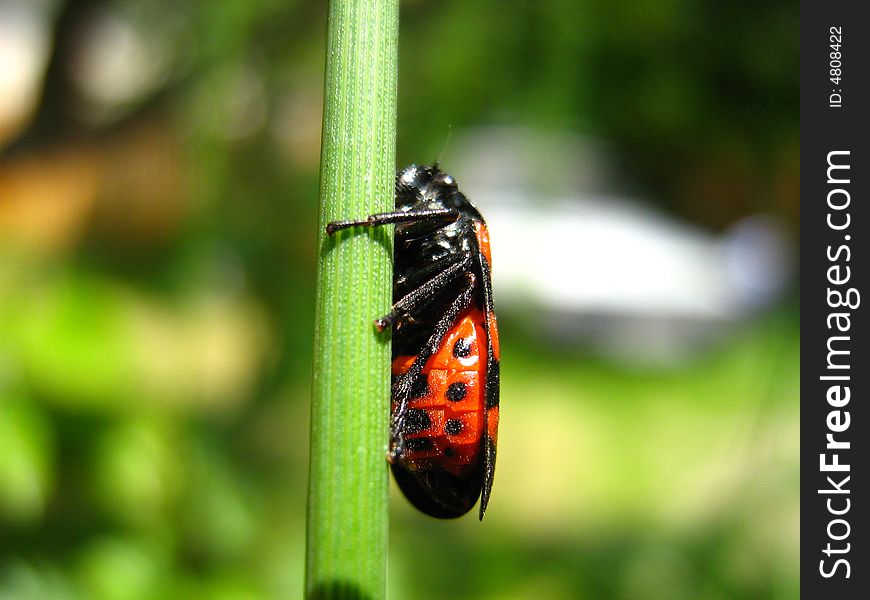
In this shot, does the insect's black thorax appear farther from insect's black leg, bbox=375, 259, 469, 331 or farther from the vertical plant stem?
the vertical plant stem

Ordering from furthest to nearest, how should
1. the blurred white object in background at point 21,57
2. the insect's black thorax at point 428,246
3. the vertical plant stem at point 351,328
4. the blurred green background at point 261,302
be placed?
the blurred white object in background at point 21,57
the blurred green background at point 261,302
the insect's black thorax at point 428,246
the vertical plant stem at point 351,328

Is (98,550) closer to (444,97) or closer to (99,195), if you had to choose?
(99,195)

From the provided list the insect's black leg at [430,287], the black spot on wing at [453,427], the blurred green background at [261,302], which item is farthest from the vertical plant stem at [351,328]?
the blurred green background at [261,302]

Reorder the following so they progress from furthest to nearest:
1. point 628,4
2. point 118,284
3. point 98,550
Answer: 1. point 628,4
2. point 118,284
3. point 98,550

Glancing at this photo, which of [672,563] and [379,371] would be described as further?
[672,563]

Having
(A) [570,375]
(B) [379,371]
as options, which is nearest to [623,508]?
(A) [570,375]

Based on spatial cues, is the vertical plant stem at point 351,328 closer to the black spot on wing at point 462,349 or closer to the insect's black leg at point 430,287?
the insect's black leg at point 430,287
